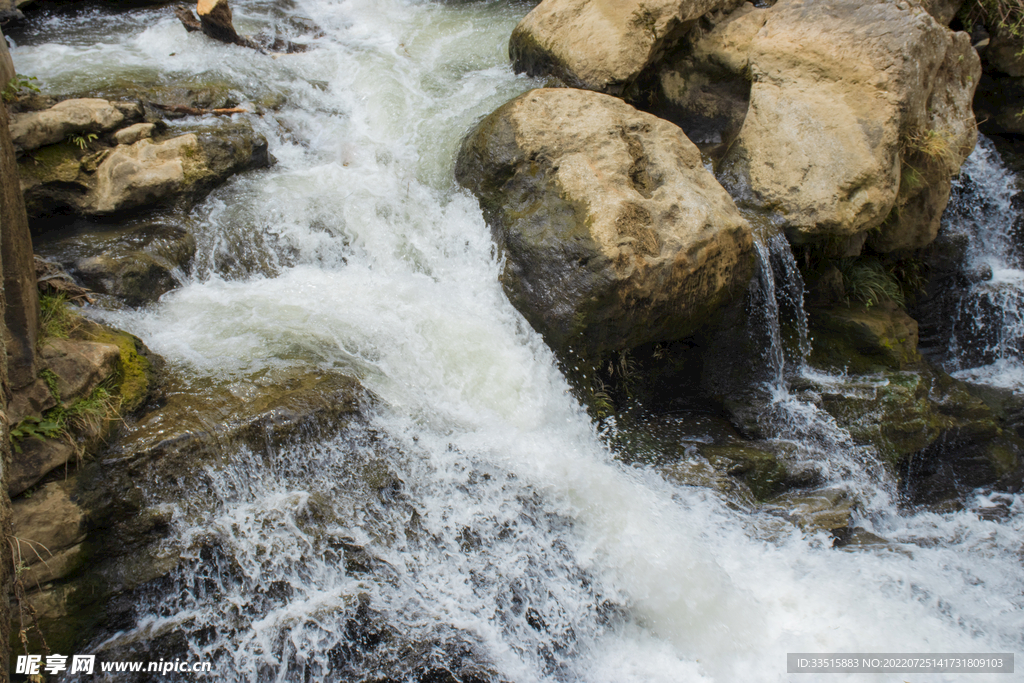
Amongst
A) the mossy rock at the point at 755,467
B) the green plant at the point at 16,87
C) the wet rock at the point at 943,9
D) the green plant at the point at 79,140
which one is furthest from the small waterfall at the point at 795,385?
the green plant at the point at 16,87

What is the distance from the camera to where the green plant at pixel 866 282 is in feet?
18.8

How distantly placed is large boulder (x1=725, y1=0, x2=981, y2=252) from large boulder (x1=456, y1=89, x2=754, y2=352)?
608mm

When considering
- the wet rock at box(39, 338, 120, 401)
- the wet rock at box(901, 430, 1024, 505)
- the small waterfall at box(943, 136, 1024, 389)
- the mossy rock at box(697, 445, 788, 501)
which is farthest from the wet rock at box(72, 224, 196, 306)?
the small waterfall at box(943, 136, 1024, 389)

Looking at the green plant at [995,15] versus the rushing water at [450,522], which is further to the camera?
the green plant at [995,15]

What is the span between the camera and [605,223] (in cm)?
448

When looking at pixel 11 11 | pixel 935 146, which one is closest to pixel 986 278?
pixel 935 146

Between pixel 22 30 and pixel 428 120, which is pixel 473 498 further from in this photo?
pixel 22 30

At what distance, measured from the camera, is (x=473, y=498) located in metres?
3.76

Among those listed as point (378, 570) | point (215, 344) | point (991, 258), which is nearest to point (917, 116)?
point (991, 258)

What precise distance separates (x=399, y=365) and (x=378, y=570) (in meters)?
1.47

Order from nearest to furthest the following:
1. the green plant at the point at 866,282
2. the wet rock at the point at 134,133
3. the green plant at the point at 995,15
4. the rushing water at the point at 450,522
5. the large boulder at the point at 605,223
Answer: the rushing water at the point at 450,522, the large boulder at the point at 605,223, the wet rock at the point at 134,133, the green plant at the point at 866,282, the green plant at the point at 995,15

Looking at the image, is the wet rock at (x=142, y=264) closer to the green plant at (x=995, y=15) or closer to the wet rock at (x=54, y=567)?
the wet rock at (x=54, y=567)

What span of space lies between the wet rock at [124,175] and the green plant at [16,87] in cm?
59

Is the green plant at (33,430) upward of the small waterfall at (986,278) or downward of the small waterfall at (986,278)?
upward
